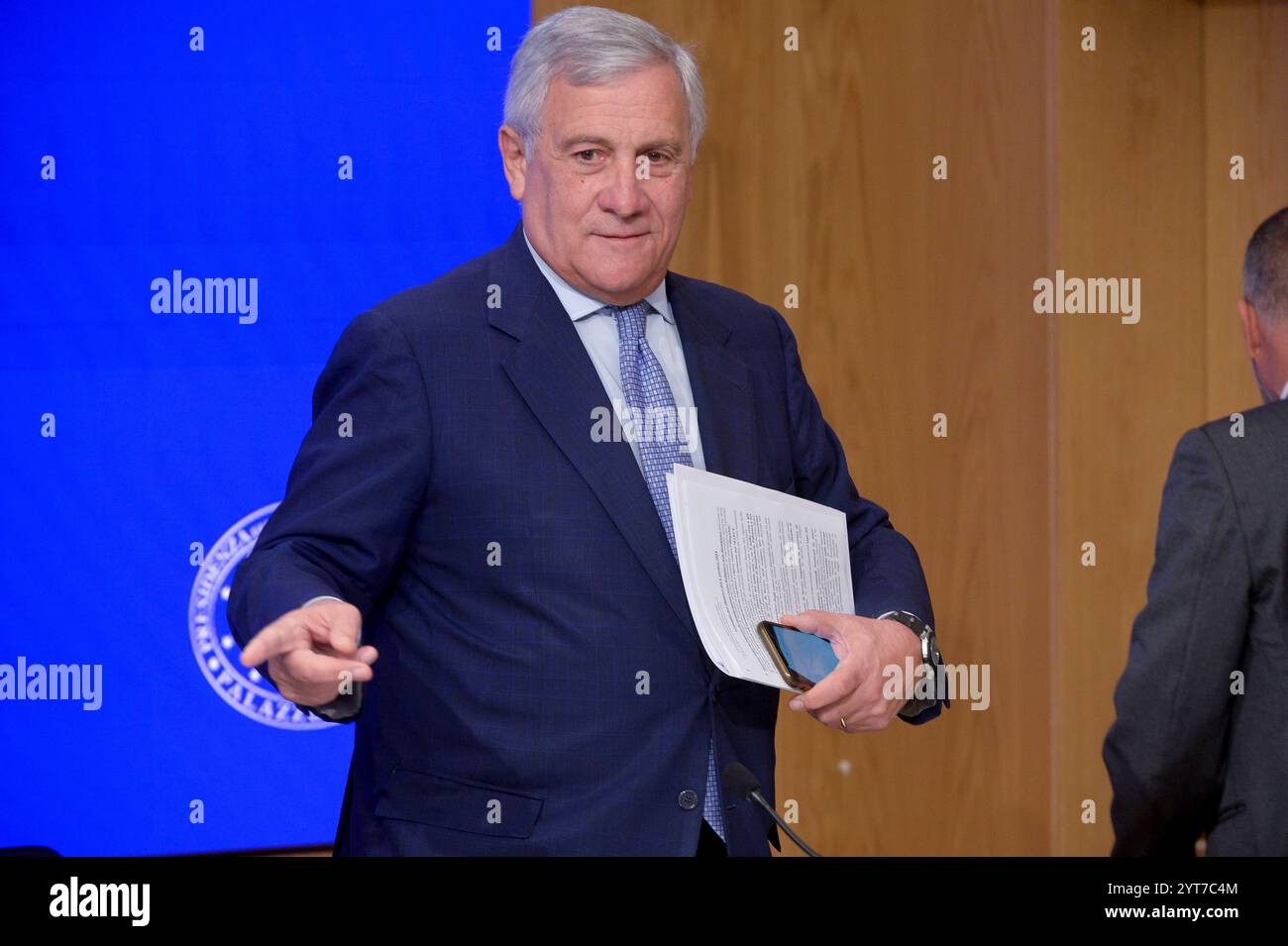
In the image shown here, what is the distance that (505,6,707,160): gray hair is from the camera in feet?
6.18

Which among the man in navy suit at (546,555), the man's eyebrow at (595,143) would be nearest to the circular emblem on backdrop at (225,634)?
the man in navy suit at (546,555)

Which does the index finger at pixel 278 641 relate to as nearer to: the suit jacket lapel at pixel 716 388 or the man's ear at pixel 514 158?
the suit jacket lapel at pixel 716 388

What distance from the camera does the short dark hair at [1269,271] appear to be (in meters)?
1.93

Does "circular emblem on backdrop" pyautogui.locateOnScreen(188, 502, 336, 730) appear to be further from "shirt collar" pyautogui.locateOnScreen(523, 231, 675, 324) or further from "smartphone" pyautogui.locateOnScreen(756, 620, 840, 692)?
"smartphone" pyautogui.locateOnScreen(756, 620, 840, 692)

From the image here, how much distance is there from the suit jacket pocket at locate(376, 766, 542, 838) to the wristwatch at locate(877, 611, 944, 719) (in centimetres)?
48

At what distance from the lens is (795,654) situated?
1599mm

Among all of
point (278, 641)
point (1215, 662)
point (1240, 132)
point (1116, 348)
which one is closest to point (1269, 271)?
point (1215, 662)

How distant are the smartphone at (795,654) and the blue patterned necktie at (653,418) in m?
0.21

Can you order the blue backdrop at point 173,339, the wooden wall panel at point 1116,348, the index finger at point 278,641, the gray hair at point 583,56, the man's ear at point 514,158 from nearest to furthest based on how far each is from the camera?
the index finger at point 278,641 → the gray hair at point 583,56 → the man's ear at point 514,158 → the blue backdrop at point 173,339 → the wooden wall panel at point 1116,348

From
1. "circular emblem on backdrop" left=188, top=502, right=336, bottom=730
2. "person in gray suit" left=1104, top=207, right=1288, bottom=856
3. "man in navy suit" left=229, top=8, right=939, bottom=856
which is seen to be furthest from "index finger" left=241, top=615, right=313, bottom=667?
"circular emblem on backdrop" left=188, top=502, right=336, bottom=730

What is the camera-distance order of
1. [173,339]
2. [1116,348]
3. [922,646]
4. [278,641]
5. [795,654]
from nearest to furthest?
[278,641] → [795,654] → [922,646] → [173,339] → [1116,348]

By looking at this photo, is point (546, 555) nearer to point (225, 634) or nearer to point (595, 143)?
point (595, 143)

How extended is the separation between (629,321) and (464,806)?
0.69m
